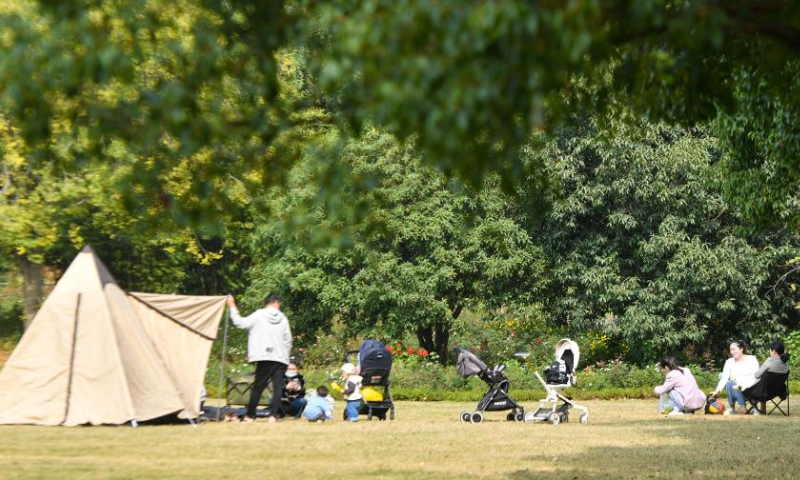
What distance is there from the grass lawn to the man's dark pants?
518 mm

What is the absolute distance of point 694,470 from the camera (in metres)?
11.0

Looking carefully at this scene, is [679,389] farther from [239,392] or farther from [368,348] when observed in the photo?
[239,392]

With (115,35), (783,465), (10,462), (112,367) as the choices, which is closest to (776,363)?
(783,465)

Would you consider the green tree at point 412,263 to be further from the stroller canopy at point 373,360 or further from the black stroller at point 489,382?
the black stroller at point 489,382

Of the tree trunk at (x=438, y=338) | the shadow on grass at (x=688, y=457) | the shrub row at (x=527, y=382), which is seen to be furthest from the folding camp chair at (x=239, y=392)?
the tree trunk at (x=438, y=338)

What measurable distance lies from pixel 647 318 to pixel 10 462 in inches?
804

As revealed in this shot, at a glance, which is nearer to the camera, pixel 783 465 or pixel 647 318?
pixel 783 465

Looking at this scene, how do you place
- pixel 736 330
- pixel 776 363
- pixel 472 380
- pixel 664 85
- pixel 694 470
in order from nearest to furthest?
pixel 664 85 → pixel 694 470 → pixel 776 363 → pixel 472 380 → pixel 736 330

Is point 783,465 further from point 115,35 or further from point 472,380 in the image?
point 472,380

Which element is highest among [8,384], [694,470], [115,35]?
[115,35]

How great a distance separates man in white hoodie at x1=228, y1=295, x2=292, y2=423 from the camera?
1675 cm

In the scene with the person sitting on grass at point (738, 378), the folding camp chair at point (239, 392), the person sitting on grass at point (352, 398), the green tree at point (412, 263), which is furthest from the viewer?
the green tree at point (412, 263)

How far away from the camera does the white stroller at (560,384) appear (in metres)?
17.4

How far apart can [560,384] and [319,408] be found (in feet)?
11.4
